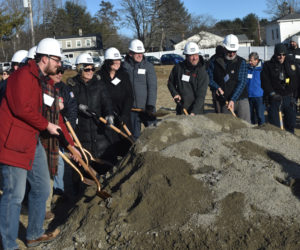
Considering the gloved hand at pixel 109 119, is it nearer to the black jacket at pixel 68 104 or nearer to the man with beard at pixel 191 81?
the black jacket at pixel 68 104

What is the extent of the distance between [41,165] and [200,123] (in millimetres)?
2342

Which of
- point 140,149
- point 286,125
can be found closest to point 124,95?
point 140,149

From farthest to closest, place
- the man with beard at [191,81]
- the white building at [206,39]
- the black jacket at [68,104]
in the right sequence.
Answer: the white building at [206,39] → the man with beard at [191,81] → the black jacket at [68,104]

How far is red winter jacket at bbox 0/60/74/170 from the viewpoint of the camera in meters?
3.97

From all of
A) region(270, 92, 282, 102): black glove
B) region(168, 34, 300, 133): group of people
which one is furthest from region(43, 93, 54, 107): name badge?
region(270, 92, 282, 102): black glove

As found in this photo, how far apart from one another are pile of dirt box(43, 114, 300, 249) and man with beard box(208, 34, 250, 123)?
163 centimetres

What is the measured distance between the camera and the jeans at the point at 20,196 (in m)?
4.10

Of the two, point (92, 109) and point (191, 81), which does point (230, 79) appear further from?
point (92, 109)

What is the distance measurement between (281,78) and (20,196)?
5.03 m

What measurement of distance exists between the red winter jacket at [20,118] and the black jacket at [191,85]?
10.8 feet

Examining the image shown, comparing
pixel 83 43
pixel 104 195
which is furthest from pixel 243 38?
pixel 104 195

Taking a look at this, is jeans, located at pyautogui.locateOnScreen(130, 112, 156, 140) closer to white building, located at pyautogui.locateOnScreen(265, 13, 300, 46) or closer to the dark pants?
the dark pants

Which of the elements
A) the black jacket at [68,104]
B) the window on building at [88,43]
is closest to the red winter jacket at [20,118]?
the black jacket at [68,104]

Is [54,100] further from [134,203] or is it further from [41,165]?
[134,203]
